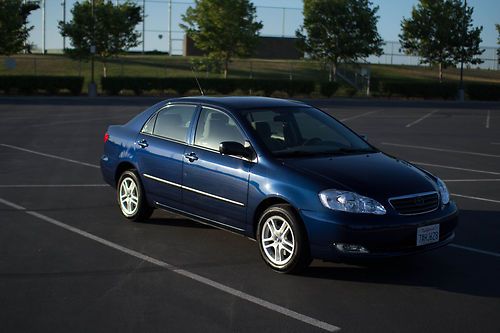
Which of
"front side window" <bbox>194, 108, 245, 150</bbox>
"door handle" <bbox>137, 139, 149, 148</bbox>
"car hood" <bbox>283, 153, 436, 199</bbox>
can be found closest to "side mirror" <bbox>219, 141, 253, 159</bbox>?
"front side window" <bbox>194, 108, 245, 150</bbox>

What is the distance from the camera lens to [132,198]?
8.59m

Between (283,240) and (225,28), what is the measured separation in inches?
1617

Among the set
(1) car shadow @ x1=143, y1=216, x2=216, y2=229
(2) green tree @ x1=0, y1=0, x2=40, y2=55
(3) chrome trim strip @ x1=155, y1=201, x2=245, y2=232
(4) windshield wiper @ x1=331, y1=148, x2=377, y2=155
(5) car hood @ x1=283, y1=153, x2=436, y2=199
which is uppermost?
(2) green tree @ x1=0, y1=0, x2=40, y2=55

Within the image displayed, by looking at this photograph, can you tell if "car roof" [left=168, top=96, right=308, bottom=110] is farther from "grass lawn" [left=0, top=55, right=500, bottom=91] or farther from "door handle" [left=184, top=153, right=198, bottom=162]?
"grass lawn" [left=0, top=55, right=500, bottom=91]

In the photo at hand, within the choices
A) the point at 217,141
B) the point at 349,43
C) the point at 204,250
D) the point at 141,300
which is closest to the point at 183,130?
the point at 217,141

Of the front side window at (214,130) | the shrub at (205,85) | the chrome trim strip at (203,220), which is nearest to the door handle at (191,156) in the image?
the front side window at (214,130)

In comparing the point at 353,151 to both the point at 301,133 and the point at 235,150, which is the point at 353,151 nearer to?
the point at 301,133

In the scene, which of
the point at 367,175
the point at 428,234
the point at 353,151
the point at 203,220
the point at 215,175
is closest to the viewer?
the point at 428,234

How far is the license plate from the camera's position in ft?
20.9

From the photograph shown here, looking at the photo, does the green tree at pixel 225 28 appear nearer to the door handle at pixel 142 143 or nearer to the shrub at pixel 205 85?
the shrub at pixel 205 85

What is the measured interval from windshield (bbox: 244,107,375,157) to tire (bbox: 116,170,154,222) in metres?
1.85

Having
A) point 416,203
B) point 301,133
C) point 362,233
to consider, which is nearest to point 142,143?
point 301,133

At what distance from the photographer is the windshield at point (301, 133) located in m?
7.17

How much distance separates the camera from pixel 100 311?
545cm
